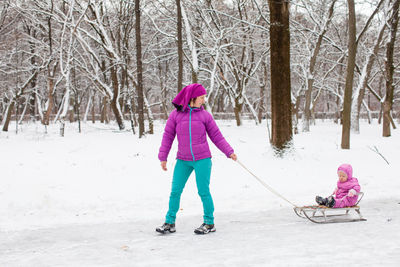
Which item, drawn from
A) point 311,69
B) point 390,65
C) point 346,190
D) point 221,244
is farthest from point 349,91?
point 221,244

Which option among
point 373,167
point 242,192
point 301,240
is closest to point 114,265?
point 301,240

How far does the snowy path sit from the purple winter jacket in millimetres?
1055

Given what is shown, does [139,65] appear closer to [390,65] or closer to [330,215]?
[330,215]

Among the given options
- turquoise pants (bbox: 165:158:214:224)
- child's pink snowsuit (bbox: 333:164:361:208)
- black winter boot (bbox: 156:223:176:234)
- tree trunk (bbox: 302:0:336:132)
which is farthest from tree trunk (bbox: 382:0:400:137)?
black winter boot (bbox: 156:223:176:234)

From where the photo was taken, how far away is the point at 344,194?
553 cm

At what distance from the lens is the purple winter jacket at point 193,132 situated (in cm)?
481

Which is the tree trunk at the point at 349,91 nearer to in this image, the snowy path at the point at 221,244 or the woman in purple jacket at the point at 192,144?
the snowy path at the point at 221,244

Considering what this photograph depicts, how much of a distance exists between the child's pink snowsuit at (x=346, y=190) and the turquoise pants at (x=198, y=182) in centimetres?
191

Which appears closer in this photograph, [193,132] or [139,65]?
[193,132]

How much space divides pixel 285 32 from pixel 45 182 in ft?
22.0

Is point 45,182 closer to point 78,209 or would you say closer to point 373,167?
point 78,209

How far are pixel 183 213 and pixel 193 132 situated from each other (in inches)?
74.3

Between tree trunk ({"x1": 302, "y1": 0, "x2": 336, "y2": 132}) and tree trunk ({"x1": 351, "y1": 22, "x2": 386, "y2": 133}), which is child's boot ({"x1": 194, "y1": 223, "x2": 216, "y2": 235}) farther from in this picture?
tree trunk ({"x1": 302, "y1": 0, "x2": 336, "y2": 132})

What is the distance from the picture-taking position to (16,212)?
6160 mm
